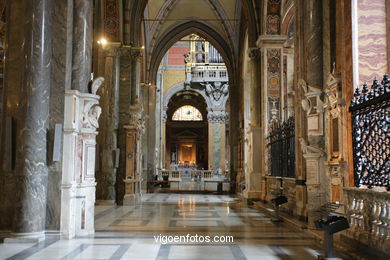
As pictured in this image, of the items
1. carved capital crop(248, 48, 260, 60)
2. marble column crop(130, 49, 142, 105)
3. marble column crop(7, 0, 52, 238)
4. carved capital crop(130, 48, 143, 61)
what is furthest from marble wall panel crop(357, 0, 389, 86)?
carved capital crop(130, 48, 143, 61)

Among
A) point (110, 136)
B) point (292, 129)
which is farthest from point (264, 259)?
point (110, 136)

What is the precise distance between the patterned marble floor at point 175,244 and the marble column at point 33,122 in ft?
1.77

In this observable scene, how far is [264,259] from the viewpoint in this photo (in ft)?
18.8

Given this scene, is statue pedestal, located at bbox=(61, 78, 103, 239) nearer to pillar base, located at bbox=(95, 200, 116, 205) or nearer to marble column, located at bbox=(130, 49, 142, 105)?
pillar base, located at bbox=(95, 200, 116, 205)

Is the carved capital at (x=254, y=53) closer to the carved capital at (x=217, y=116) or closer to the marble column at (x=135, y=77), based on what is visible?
the marble column at (x=135, y=77)

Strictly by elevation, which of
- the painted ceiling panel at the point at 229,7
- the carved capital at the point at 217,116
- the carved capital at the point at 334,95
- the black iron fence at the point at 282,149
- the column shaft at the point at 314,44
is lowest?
the black iron fence at the point at 282,149

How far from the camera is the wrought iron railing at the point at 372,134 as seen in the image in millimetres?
4988

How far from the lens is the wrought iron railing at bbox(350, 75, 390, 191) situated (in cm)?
499

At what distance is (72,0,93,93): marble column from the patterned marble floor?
115 inches

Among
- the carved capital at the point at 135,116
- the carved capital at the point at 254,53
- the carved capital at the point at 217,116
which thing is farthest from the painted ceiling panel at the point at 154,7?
the carved capital at the point at 217,116

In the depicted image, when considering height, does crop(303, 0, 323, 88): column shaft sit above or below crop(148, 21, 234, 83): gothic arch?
below

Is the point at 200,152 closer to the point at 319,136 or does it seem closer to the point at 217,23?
the point at 217,23

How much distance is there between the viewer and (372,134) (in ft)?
18.2

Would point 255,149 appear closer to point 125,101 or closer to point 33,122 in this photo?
point 125,101
